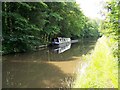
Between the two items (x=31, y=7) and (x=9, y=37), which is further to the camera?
(x=31, y=7)

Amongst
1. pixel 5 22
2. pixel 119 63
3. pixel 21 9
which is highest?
pixel 21 9

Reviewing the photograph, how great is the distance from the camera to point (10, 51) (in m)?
18.2

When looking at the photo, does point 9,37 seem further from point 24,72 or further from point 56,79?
point 56,79

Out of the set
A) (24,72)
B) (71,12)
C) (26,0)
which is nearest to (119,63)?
(24,72)

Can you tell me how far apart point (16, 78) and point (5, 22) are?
9.94 metres

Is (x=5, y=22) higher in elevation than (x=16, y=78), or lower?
higher

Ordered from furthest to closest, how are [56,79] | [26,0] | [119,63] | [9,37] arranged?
[26,0]
[9,37]
[56,79]
[119,63]

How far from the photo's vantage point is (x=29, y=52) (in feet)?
66.9

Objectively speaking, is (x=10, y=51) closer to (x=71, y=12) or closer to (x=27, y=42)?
(x=27, y=42)

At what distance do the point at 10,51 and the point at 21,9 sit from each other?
443 cm

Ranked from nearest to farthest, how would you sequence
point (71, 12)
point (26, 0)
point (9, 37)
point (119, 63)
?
point (119, 63) → point (9, 37) → point (26, 0) → point (71, 12)

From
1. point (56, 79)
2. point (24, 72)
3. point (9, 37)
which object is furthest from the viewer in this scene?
point (9, 37)

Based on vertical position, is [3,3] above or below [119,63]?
above

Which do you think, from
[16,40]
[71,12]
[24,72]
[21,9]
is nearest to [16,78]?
[24,72]
